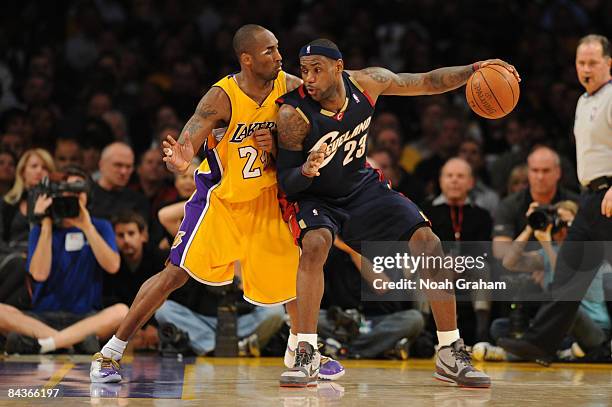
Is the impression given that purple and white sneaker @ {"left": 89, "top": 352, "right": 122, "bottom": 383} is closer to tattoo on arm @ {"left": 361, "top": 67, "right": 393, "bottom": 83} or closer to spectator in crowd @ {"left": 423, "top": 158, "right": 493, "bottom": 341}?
tattoo on arm @ {"left": 361, "top": 67, "right": 393, "bottom": 83}

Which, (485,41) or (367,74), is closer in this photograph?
(367,74)

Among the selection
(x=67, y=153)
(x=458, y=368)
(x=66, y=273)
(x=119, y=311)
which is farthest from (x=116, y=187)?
(x=458, y=368)

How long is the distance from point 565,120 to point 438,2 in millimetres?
2800

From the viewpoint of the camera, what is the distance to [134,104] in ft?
38.7

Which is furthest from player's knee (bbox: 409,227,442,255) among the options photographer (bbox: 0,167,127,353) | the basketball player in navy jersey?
photographer (bbox: 0,167,127,353)

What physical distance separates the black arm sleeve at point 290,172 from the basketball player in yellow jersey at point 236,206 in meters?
0.15

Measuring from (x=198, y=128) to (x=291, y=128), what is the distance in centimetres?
53

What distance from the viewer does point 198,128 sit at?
5953mm

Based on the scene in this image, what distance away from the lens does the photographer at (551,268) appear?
25.7 feet

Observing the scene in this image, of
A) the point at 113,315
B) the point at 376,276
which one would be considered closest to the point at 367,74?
the point at 376,276

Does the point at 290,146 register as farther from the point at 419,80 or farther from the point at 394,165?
the point at 394,165

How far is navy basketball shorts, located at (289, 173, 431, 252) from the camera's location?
5.97 meters

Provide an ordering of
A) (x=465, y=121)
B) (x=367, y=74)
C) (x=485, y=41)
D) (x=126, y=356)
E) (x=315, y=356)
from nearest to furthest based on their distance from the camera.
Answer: (x=315, y=356)
(x=367, y=74)
(x=126, y=356)
(x=465, y=121)
(x=485, y=41)

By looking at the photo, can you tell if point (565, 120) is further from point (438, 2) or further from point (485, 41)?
point (438, 2)
